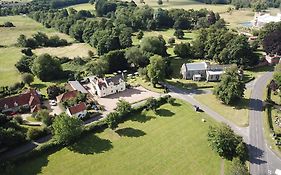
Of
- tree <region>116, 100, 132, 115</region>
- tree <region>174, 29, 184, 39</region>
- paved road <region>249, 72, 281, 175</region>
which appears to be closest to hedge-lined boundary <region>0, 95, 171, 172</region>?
tree <region>116, 100, 132, 115</region>

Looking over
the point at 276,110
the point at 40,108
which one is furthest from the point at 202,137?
the point at 40,108

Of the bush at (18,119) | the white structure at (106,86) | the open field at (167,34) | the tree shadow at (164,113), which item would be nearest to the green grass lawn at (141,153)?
the tree shadow at (164,113)

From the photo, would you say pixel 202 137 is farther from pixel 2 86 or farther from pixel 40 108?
pixel 2 86

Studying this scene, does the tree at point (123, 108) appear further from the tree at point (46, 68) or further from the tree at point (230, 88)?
the tree at point (46, 68)

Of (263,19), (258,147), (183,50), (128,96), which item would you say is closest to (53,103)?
(128,96)

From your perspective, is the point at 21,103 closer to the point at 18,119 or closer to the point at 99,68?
the point at 18,119

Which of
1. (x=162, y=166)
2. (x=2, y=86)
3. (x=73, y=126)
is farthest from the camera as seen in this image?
(x=2, y=86)

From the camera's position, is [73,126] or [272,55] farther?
[272,55]
